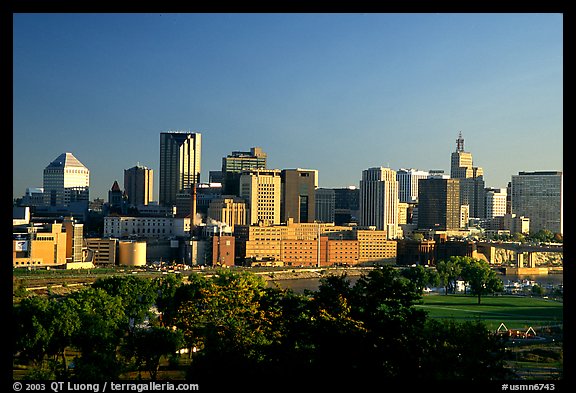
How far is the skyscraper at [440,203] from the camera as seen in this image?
85.3 feet

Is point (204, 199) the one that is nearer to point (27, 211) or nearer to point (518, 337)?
point (27, 211)

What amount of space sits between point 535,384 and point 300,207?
21597 millimetres

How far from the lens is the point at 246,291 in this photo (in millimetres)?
4680

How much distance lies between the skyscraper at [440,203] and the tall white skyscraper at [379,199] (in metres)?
1.39

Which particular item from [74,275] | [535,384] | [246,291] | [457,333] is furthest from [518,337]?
[74,275]

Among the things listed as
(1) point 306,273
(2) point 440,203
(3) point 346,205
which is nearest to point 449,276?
(1) point 306,273

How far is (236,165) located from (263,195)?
3948mm

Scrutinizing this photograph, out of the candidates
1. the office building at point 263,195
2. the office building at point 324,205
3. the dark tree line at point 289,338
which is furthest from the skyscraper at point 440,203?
the dark tree line at point 289,338

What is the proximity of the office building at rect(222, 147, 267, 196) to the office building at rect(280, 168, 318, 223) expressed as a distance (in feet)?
6.71

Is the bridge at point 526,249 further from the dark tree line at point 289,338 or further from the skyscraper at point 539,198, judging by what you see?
the dark tree line at point 289,338

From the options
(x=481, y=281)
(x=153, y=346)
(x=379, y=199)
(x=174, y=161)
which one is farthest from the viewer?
(x=174, y=161)

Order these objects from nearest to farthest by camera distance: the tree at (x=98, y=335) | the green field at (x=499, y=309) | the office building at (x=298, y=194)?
the tree at (x=98, y=335), the green field at (x=499, y=309), the office building at (x=298, y=194)

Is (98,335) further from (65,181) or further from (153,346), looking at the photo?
(65,181)

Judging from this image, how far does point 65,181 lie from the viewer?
20.2 m
